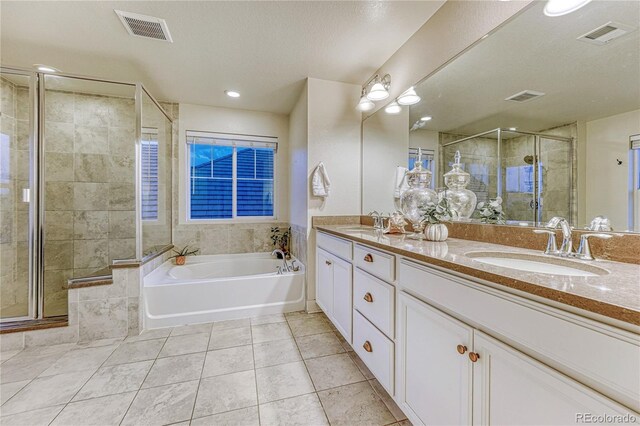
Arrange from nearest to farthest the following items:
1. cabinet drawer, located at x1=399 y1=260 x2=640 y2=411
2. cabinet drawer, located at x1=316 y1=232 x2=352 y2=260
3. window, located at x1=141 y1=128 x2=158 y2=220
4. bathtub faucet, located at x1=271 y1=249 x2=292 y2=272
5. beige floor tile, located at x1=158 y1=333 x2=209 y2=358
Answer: cabinet drawer, located at x1=399 y1=260 x2=640 y2=411
cabinet drawer, located at x1=316 y1=232 x2=352 y2=260
beige floor tile, located at x1=158 y1=333 x2=209 y2=358
window, located at x1=141 y1=128 x2=158 y2=220
bathtub faucet, located at x1=271 y1=249 x2=292 y2=272

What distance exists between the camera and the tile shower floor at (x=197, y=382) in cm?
130

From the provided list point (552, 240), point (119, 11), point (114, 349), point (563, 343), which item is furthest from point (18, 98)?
point (552, 240)

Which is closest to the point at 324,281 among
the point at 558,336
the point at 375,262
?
the point at 375,262

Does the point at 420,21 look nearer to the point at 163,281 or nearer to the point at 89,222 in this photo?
the point at 163,281

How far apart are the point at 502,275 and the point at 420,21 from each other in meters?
1.89

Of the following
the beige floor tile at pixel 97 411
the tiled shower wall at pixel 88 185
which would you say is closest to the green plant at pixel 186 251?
the tiled shower wall at pixel 88 185

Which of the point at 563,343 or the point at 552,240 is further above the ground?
the point at 552,240

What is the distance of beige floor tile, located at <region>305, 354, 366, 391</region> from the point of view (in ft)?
5.08

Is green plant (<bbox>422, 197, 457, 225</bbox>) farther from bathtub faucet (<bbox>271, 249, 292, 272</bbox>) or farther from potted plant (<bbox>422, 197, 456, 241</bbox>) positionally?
bathtub faucet (<bbox>271, 249, 292, 272</bbox>)

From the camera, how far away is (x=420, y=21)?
5.82 feet

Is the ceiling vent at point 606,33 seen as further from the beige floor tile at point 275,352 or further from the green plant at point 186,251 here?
the green plant at point 186,251

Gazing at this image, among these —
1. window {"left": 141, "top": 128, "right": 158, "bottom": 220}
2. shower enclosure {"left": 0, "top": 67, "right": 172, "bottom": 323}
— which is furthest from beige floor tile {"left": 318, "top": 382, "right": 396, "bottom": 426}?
window {"left": 141, "top": 128, "right": 158, "bottom": 220}

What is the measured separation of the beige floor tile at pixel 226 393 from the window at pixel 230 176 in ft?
7.39

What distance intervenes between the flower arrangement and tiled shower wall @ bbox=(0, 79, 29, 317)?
3.54m
